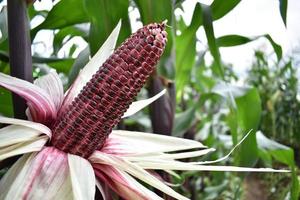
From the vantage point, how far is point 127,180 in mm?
262

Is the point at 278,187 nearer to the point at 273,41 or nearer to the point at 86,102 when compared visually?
the point at 273,41

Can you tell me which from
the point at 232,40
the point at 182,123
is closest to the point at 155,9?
the point at 232,40

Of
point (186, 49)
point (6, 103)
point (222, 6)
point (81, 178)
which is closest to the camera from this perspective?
point (81, 178)

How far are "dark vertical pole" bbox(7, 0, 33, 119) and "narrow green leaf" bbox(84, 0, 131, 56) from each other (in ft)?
0.31

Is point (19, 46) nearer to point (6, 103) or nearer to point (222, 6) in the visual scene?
point (6, 103)

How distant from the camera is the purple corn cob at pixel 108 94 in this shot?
0.86ft

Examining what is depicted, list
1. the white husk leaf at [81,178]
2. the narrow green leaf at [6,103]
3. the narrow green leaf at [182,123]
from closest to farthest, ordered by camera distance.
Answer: the white husk leaf at [81,178] → the narrow green leaf at [6,103] → the narrow green leaf at [182,123]

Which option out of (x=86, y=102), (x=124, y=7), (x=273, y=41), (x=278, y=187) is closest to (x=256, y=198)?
(x=278, y=187)

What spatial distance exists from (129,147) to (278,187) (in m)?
1.36

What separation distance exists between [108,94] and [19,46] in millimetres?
84

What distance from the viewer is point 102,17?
1.32 feet

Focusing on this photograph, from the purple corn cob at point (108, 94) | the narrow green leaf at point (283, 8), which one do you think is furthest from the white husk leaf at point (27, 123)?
the narrow green leaf at point (283, 8)

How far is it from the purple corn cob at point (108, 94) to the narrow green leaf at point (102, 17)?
5.4 inches

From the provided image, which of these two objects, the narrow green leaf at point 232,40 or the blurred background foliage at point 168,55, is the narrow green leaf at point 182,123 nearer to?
the blurred background foliage at point 168,55
